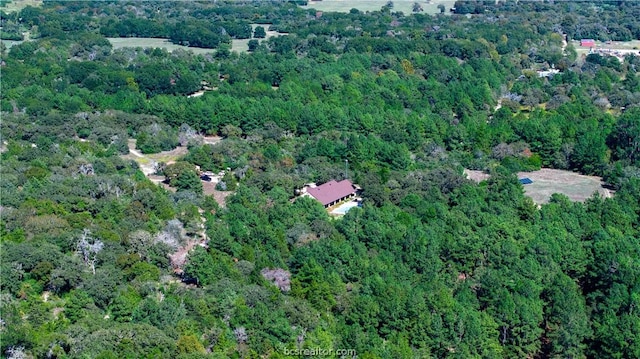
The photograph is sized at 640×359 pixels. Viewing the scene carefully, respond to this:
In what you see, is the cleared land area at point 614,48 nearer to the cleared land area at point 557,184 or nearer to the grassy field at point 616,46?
the grassy field at point 616,46

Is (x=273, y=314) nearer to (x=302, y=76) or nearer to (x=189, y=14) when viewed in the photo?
(x=302, y=76)

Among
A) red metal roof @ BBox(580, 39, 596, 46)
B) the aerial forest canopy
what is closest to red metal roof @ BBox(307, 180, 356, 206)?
the aerial forest canopy

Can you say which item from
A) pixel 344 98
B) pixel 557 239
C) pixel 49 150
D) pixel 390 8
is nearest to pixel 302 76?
pixel 344 98

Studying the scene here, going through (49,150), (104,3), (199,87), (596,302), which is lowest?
(104,3)

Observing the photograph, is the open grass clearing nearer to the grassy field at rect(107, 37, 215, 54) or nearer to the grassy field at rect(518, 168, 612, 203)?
the grassy field at rect(518, 168, 612, 203)

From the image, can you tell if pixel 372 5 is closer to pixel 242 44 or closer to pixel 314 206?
pixel 242 44

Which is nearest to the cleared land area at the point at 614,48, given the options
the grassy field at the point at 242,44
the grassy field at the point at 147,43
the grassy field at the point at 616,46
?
the grassy field at the point at 616,46

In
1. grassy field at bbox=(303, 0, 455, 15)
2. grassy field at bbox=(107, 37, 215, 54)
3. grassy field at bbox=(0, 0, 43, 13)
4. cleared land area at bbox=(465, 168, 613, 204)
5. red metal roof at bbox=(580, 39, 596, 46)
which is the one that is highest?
cleared land area at bbox=(465, 168, 613, 204)
